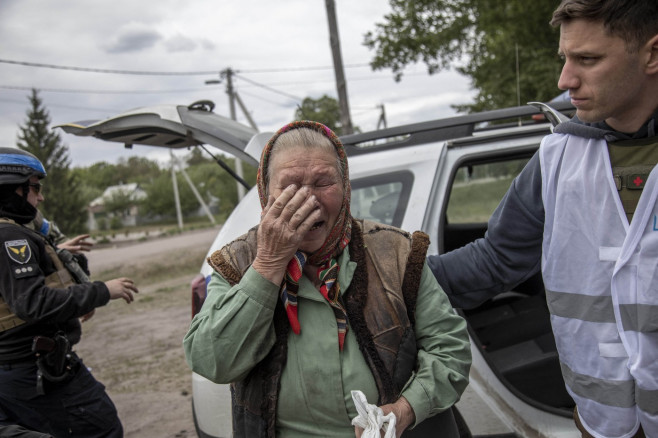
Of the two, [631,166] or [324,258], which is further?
[324,258]

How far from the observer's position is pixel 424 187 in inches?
90.0

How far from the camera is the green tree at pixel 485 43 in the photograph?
9.61 metres

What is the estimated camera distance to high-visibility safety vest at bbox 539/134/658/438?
1241 mm

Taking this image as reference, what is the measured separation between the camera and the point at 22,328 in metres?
2.44

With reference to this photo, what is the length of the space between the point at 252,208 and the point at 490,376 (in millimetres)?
1283

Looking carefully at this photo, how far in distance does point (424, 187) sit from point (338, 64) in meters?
9.73

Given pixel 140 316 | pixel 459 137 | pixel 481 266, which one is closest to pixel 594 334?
pixel 481 266

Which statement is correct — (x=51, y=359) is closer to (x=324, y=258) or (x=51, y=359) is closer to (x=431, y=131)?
(x=324, y=258)

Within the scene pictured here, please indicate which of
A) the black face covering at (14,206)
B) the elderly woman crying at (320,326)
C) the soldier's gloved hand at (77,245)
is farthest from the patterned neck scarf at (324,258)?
the soldier's gloved hand at (77,245)

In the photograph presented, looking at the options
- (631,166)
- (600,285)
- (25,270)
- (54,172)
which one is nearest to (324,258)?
(600,285)

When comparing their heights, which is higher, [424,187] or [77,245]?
[424,187]

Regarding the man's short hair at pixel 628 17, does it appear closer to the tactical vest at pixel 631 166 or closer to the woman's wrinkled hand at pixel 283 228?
the tactical vest at pixel 631 166

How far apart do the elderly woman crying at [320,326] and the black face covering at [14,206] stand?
59.9 inches

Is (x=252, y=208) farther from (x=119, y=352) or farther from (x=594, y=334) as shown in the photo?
(x=119, y=352)
